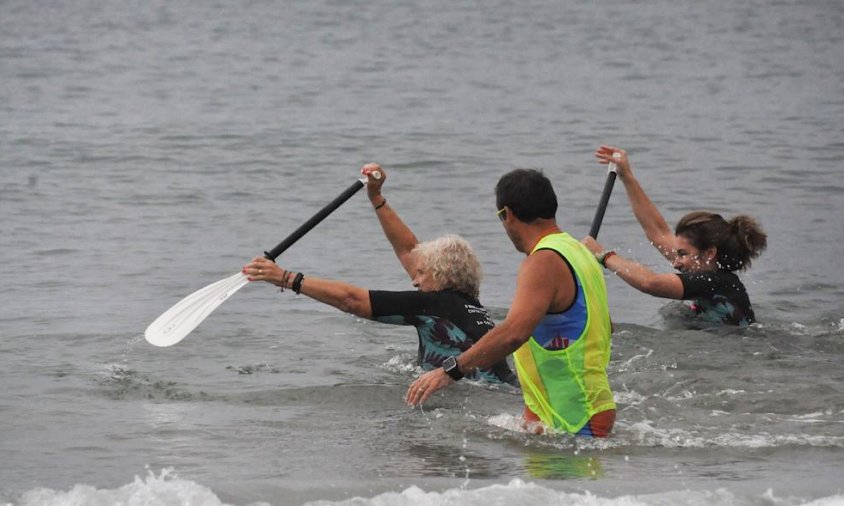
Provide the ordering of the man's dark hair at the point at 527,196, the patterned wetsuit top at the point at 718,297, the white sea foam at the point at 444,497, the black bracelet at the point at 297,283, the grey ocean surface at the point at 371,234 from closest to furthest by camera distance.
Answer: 1. the white sea foam at the point at 444,497
2. the man's dark hair at the point at 527,196
3. the grey ocean surface at the point at 371,234
4. the black bracelet at the point at 297,283
5. the patterned wetsuit top at the point at 718,297

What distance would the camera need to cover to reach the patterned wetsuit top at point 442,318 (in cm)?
852

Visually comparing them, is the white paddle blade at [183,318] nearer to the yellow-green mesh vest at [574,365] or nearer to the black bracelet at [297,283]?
the black bracelet at [297,283]

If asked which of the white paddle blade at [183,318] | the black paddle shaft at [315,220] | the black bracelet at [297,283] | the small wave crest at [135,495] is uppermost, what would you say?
the black paddle shaft at [315,220]

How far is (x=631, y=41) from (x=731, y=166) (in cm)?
1374

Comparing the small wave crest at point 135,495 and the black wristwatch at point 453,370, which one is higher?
the black wristwatch at point 453,370

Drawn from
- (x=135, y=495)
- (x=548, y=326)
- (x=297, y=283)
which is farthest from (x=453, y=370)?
(x=135, y=495)

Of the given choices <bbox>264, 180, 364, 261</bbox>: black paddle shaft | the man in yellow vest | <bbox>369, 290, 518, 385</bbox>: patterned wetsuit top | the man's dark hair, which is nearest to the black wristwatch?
the man in yellow vest

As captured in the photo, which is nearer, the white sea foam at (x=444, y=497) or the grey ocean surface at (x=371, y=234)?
the white sea foam at (x=444, y=497)

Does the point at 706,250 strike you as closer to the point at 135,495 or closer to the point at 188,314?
the point at 188,314

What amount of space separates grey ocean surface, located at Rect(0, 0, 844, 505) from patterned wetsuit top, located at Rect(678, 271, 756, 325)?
13 cm

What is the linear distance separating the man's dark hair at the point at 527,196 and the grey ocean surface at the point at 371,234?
46.8 inches

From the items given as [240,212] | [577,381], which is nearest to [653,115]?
[240,212]

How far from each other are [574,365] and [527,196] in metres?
0.81

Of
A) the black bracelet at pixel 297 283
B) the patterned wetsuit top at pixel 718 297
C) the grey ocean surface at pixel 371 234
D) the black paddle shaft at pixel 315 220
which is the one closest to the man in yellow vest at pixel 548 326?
the grey ocean surface at pixel 371 234
